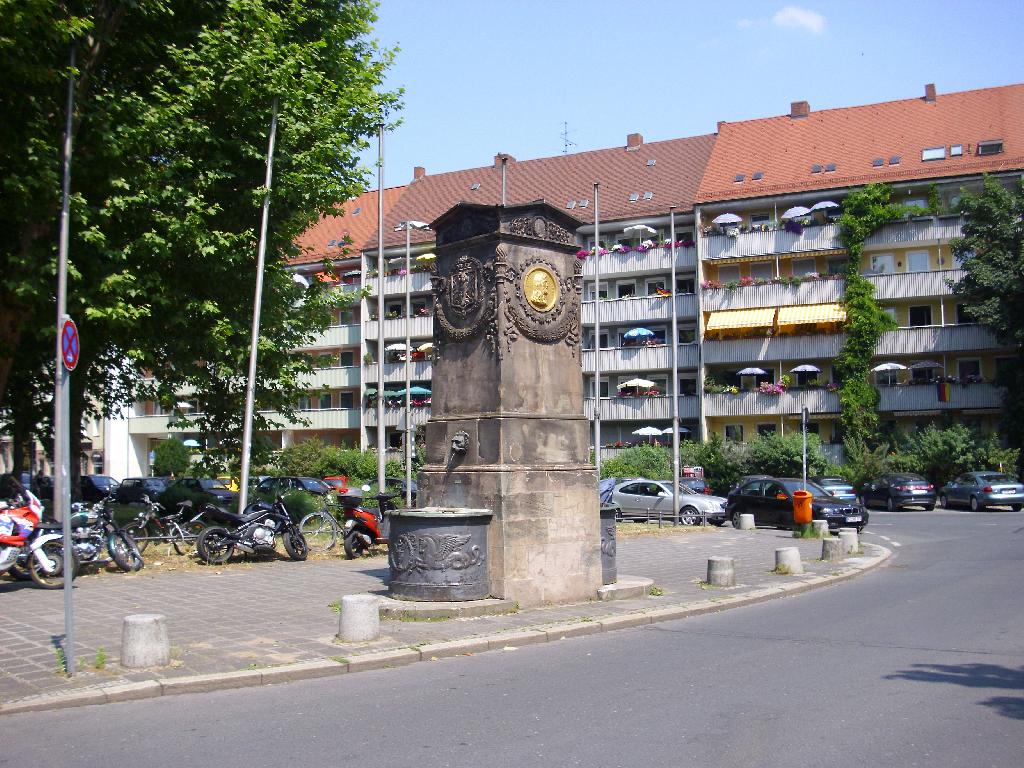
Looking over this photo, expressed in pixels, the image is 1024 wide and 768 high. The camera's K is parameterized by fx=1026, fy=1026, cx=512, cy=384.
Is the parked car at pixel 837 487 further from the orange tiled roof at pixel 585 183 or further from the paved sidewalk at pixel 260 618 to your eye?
the orange tiled roof at pixel 585 183

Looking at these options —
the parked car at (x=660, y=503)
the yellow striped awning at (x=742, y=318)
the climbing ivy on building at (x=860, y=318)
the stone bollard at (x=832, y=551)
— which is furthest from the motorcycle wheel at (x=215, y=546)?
the yellow striped awning at (x=742, y=318)

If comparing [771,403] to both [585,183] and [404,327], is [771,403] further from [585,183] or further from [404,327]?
[404,327]

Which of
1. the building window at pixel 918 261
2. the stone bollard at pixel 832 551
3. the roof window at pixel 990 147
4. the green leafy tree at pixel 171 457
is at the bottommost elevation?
the stone bollard at pixel 832 551

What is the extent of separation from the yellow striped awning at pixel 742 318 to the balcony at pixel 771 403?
345 cm

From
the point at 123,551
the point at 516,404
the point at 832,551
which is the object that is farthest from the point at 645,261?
the point at 516,404

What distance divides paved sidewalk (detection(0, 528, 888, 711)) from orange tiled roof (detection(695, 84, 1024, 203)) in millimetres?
37432

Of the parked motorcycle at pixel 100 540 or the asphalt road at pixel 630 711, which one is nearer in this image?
the asphalt road at pixel 630 711

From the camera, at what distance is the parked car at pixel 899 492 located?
38875 millimetres

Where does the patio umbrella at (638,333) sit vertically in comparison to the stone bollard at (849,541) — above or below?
above

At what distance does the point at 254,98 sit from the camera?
19688mm

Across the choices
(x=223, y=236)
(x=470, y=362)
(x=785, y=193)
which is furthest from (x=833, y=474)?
(x=470, y=362)

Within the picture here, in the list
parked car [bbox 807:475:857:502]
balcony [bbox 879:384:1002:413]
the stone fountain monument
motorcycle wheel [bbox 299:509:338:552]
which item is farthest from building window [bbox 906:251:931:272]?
the stone fountain monument

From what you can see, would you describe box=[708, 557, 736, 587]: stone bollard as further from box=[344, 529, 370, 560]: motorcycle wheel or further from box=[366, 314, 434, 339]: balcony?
box=[366, 314, 434, 339]: balcony

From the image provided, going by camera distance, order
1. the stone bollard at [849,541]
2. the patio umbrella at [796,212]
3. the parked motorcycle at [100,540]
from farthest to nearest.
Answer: the patio umbrella at [796,212]
the stone bollard at [849,541]
the parked motorcycle at [100,540]
